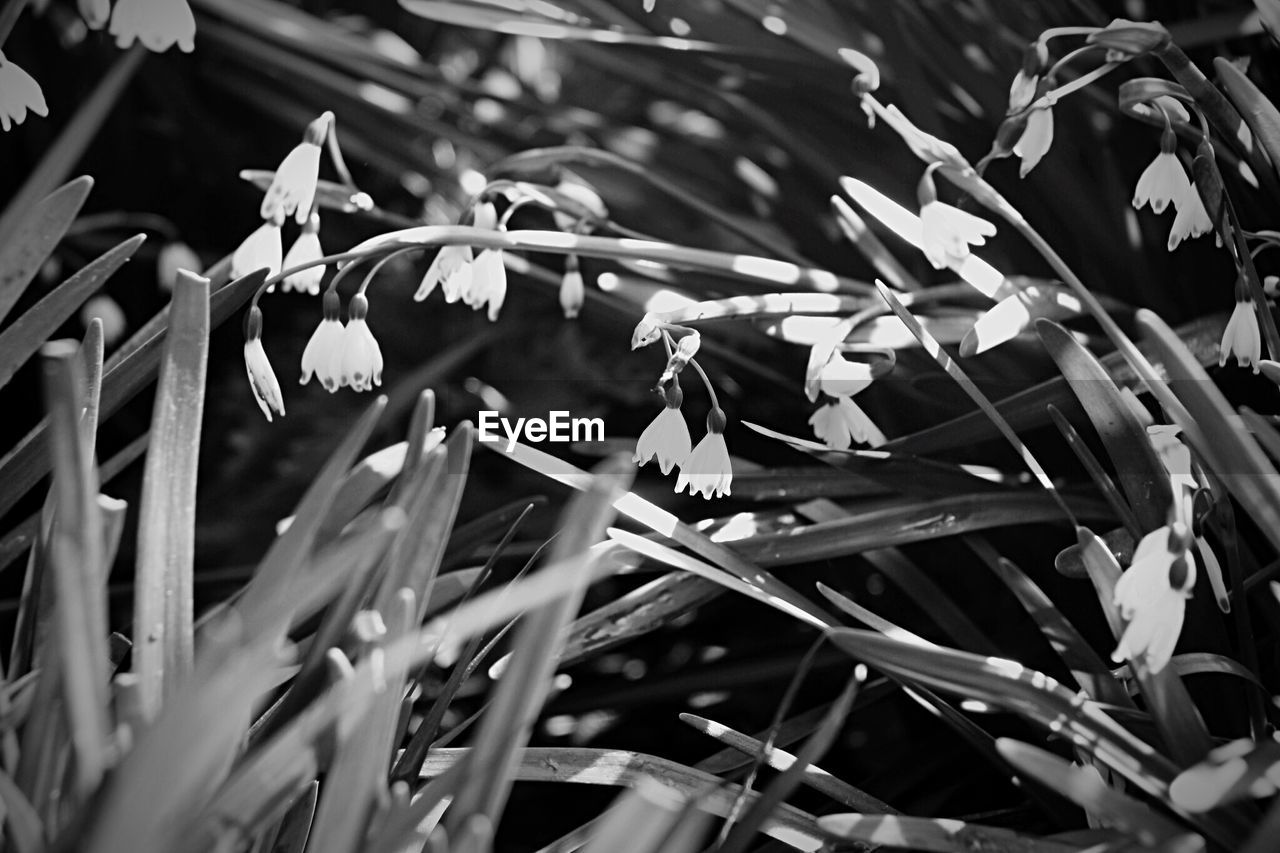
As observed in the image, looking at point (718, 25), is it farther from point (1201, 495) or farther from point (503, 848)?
point (503, 848)

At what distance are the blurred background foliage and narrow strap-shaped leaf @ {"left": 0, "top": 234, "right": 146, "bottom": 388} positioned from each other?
9.3 inches

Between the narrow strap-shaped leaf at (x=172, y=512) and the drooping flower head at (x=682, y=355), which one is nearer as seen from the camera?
the narrow strap-shaped leaf at (x=172, y=512)

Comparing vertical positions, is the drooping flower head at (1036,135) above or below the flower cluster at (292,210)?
above

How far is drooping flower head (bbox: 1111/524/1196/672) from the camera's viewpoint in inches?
15.4

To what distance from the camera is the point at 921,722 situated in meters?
0.72

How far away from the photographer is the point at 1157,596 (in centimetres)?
39

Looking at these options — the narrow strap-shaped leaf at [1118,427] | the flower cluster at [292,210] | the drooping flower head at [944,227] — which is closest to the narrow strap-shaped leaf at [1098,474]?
the narrow strap-shaped leaf at [1118,427]

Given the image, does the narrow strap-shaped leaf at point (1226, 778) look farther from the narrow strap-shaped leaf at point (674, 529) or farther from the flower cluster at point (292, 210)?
the flower cluster at point (292, 210)

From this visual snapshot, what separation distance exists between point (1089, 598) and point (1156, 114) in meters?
0.32

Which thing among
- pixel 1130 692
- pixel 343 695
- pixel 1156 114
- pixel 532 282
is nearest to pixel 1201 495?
pixel 1130 692

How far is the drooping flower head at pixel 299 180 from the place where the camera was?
1.92 ft

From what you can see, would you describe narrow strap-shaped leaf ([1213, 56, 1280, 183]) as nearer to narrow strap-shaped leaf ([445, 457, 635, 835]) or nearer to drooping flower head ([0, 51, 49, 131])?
narrow strap-shaped leaf ([445, 457, 635, 835])

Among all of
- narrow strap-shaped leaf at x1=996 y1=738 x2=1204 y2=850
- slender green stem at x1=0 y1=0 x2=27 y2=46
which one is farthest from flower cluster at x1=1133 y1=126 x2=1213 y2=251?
slender green stem at x1=0 y1=0 x2=27 y2=46

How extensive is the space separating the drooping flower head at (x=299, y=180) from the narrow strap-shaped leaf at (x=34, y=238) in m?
0.12
